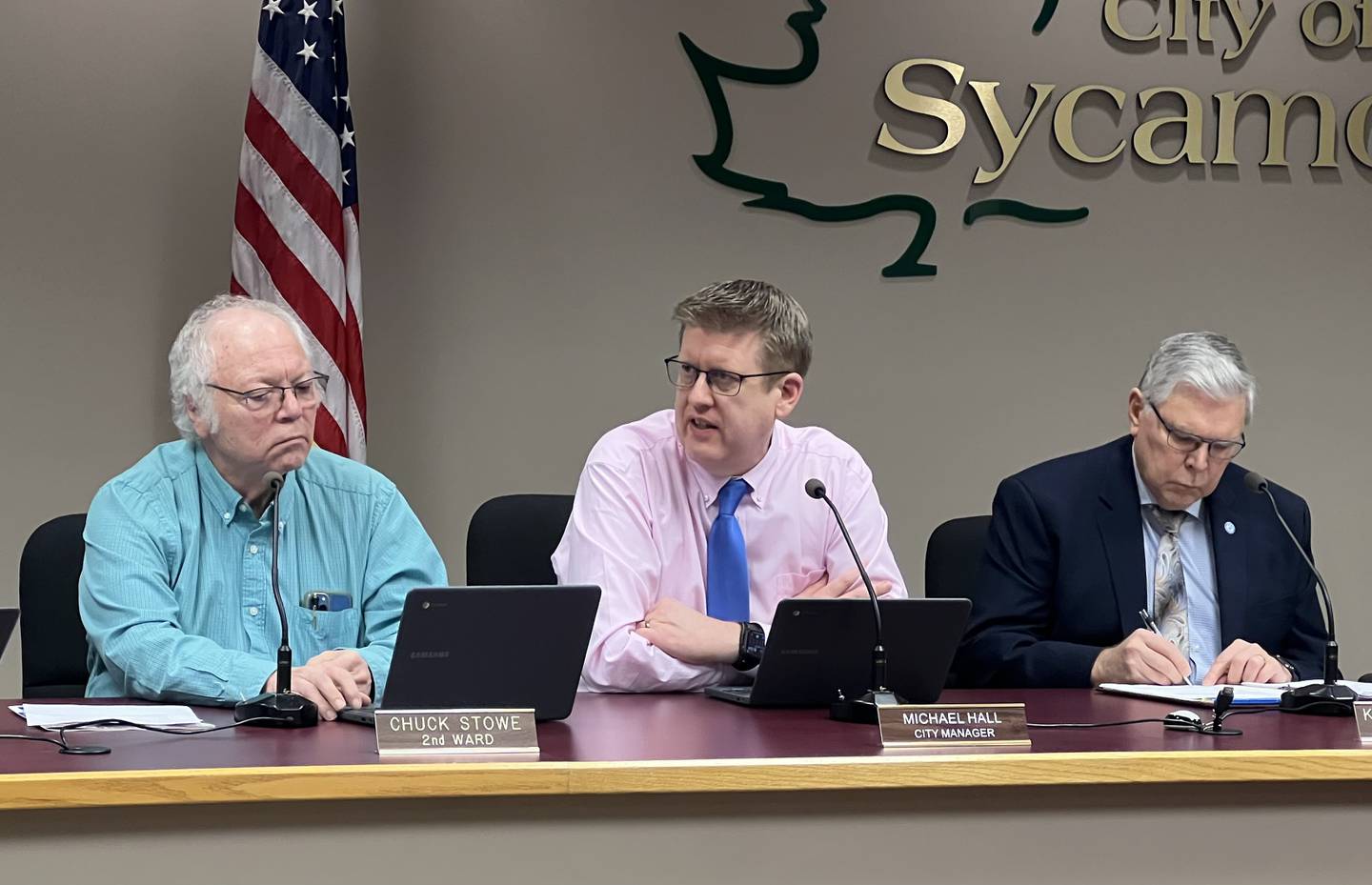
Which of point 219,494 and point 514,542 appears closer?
point 219,494

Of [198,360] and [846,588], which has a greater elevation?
[198,360]

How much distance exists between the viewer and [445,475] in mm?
4145

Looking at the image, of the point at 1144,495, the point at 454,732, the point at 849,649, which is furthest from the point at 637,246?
the point at 454,732

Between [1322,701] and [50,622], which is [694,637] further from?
[50,622]

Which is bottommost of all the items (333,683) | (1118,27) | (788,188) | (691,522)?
(333,683)

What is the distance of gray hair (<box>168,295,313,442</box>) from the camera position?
8.12ft

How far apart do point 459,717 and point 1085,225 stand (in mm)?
3116

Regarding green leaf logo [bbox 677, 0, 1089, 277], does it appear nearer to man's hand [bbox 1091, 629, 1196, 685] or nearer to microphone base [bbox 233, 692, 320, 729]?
man's hand [bbox 1091, 629, 1196, 685]

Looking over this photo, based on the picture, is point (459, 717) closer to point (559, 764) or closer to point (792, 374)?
point (559, 764)

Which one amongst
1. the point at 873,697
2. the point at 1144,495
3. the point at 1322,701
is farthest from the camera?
the point at 1144,495

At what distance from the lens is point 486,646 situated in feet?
6.36

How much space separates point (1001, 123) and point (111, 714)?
120 inches

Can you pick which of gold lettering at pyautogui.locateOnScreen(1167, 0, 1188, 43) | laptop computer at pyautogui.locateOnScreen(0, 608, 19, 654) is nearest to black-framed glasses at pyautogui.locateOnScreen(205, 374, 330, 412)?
laptop computer at pyautogui.locateOnScreen(0, 608, 19, 654)

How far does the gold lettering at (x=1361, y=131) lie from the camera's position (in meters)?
4.46
